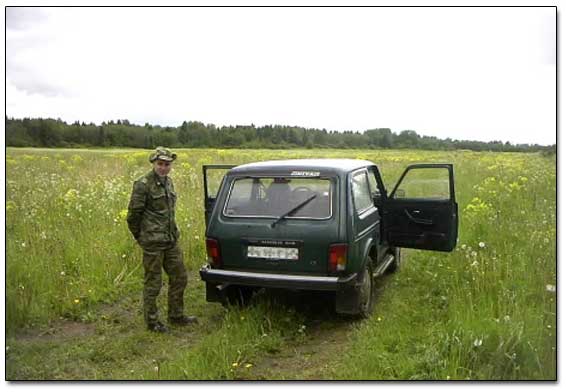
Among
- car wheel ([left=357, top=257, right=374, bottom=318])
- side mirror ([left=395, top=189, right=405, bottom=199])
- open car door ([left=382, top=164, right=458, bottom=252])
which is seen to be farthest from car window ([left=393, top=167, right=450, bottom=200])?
car wheel ([left=357, top=257, right=374, bottom=318])

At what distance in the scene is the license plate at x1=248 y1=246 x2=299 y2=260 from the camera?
4.68 meters

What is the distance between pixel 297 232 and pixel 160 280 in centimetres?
140

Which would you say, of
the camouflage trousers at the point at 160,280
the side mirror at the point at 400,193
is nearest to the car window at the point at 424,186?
the side mirror at the point at 400,193

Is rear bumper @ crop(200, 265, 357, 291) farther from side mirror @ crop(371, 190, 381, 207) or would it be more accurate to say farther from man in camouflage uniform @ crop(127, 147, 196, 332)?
side mirror @ crop(371, 190, 381, 207)

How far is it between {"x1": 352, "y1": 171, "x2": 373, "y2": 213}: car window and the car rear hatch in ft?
1.34

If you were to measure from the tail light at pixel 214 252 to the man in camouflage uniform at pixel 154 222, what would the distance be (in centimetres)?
33

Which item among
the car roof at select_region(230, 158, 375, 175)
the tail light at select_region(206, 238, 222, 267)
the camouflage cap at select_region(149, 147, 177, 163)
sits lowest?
the tail light at select_region(206, 238, 222, 267)

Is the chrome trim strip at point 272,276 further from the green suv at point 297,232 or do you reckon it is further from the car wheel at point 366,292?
the car wheel at point 366,292

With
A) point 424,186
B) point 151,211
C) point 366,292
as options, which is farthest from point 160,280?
point 424,186

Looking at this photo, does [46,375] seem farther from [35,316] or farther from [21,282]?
[21,282]

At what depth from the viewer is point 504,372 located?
12.3ft

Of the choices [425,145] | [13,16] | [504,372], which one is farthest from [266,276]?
[425,145]

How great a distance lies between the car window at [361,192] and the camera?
5.21m

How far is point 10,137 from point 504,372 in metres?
4.69
